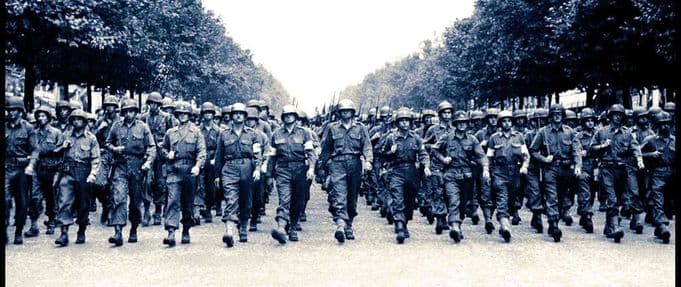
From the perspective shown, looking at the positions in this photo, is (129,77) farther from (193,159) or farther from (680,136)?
(680,136)

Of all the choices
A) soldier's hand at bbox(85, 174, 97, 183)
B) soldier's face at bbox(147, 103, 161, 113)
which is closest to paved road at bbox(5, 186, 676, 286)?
soldier's hand at bbox(85, 174, 97, 183)

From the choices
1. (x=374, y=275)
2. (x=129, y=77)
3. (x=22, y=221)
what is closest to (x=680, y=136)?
(x=374, y=275)

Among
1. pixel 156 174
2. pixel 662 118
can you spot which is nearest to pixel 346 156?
pixel 156 174

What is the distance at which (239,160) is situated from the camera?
469 inches

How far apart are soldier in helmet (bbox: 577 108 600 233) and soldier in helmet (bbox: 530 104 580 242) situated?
0.14m

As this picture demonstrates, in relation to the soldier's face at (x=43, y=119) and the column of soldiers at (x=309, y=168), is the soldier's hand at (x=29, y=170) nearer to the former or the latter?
the column of soldiers at (x=309, y=168)

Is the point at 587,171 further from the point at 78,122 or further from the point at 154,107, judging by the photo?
the point at 78,122

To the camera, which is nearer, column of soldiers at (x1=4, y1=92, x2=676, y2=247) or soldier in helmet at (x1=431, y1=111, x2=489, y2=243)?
column of soldiers at (x1=4, y1=92, x2=676, y2=247)

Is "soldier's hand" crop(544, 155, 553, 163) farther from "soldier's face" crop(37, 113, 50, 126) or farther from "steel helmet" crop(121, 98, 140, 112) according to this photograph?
"soldier's face" crop(37, 113, 50, 126)

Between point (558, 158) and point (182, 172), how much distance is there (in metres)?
5.52

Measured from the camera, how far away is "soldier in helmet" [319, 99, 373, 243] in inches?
474

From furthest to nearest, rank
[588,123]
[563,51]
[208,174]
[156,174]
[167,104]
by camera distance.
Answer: [563,51]
[167,104]
[588,123]
[208,174]
[156,174]

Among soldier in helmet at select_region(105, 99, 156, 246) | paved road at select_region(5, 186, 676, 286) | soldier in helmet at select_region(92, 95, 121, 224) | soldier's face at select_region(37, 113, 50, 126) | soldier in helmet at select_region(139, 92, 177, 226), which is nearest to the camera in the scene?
paved road at select_region(5, 186, 676, 286)

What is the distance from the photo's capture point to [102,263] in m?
9.73
